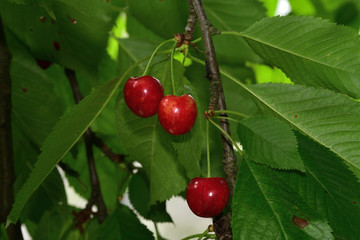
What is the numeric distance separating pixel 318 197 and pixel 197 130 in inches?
6.1

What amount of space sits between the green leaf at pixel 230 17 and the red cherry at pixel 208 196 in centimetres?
38

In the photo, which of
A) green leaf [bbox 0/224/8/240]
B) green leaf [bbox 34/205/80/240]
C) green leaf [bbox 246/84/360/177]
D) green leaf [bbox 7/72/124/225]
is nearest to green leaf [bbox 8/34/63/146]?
green leaf [bbox 34/205/80/240]

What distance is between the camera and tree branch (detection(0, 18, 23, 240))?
0.88m

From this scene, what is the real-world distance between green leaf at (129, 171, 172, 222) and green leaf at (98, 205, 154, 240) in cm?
2

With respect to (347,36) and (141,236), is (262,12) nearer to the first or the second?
(347,36)

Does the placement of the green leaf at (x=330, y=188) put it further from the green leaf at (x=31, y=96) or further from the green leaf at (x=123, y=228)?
the green leaf at (x=31, y=96)

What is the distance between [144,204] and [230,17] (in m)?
0.35

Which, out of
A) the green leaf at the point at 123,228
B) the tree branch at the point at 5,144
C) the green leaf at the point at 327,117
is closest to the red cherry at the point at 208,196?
the green leaf at the point at 327,117

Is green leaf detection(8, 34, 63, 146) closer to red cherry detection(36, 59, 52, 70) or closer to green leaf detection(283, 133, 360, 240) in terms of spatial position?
red cherry detection(36, 59, 52, 70)

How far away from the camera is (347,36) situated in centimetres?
61

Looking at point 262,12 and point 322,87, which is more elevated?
point 262,12

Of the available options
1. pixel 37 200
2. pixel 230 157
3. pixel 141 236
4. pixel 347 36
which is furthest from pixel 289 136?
pixel 37 200

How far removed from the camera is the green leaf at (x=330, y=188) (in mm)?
515

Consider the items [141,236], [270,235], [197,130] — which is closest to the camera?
[270,235]
